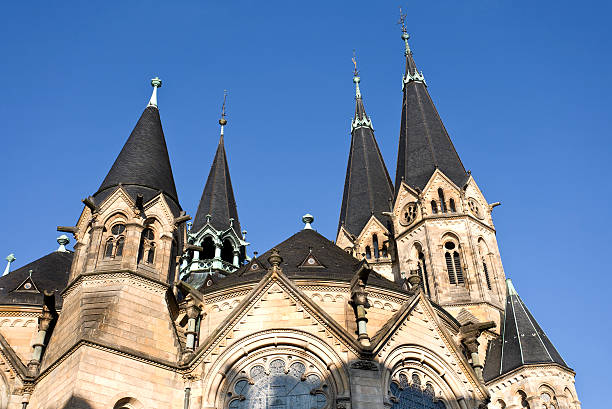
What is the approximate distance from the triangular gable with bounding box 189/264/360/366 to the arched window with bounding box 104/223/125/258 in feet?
13.4

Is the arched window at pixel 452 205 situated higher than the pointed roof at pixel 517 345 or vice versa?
the arched window at pixel 452 205

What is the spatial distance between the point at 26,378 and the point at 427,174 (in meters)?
21.5

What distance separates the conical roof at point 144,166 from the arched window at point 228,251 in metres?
13.8

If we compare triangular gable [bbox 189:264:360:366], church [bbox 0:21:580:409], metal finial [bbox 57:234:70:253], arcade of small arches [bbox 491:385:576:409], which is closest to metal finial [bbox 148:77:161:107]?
church [bbox 0:21:580:409]

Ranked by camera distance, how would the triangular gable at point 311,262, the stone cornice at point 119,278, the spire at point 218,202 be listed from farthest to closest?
1. the spire at point 218,202
2. the triangular gable at point 311,262
3. the stone cornice at point 119,278

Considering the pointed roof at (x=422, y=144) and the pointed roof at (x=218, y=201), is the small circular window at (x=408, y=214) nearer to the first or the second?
the pointed roof at (x=422, y=144)

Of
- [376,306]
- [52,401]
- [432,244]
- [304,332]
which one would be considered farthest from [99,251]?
[432,244]

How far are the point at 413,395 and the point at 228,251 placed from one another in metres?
22.2

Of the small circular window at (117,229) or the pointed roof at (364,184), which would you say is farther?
the pointed roof at (364,184)

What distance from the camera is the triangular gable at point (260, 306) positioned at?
66.1 feet

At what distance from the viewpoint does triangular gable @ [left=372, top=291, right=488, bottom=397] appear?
20562 millimetres

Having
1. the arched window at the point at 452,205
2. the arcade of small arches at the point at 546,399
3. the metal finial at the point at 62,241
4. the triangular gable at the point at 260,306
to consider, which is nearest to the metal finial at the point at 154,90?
the metal finial at the point at 62,241

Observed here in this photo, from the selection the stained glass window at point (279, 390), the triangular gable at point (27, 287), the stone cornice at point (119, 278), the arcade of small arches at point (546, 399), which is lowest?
the stained glass window at point (279, 390)

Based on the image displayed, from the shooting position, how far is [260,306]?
21.0m
